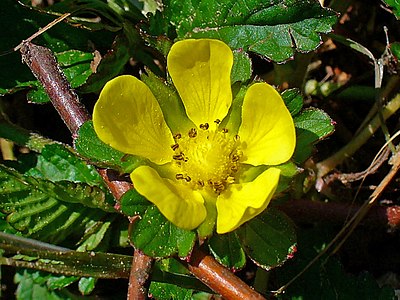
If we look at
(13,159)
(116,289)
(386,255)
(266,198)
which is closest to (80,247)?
(116,289)

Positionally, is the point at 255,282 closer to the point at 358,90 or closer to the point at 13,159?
the point at 358,90

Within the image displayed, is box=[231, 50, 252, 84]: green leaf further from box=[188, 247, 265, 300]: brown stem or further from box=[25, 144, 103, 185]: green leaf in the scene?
box=[25, 144, 103, 185]: green leaf

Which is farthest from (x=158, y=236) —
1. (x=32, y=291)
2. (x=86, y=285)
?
(x=32, y=291)

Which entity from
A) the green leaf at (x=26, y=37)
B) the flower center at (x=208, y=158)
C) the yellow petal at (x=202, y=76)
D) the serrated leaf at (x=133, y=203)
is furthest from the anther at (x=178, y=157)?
the green leaf at (x=26, y=37)

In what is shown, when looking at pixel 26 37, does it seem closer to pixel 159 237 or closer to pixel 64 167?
pixel 64 167

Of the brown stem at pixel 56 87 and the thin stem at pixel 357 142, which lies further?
the thin stem at pixel 357 142

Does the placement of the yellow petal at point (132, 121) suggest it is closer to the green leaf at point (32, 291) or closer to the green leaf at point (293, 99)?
the green leaf at point (293, 99)
